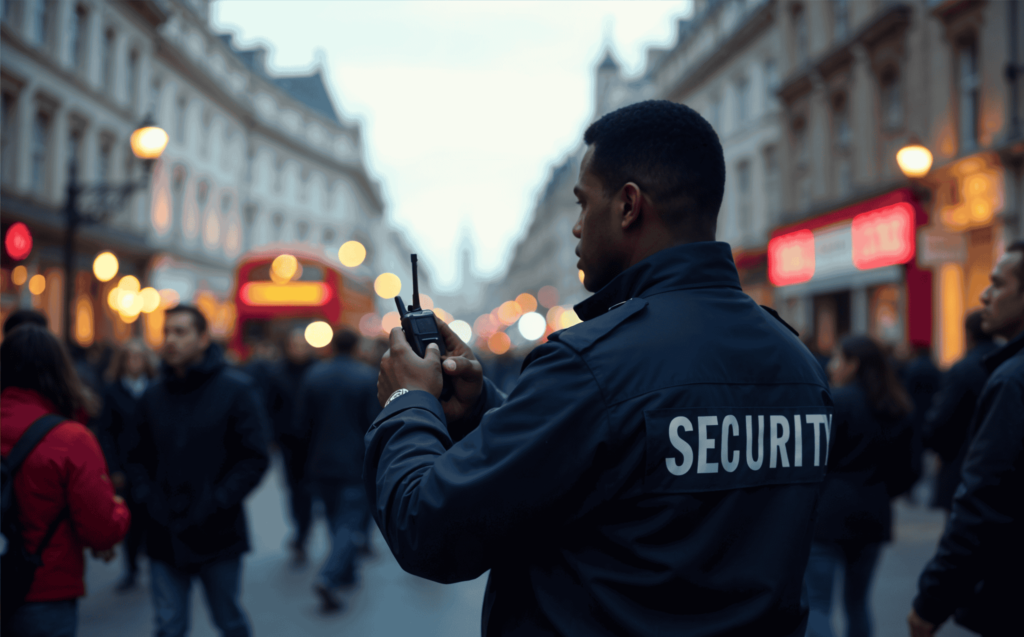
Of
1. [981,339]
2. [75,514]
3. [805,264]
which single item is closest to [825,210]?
[805,264]

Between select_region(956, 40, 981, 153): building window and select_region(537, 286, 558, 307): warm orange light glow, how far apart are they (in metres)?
58.8

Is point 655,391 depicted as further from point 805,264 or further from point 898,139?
point 805,264

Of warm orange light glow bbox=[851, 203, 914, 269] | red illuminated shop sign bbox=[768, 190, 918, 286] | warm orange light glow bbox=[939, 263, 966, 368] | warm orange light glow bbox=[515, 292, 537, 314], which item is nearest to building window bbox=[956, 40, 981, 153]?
red illuminated shop sign bbox=[768, 190, 918, 286]

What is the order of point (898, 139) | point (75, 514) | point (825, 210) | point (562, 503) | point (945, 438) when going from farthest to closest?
point (825, 210)
point (898, 139)
point (945, 438)
point (75, 514)
point (562, 503)

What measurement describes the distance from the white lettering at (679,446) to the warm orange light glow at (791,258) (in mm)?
23551

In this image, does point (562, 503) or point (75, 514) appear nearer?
point (562, 503)

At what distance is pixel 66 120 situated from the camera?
960 inches

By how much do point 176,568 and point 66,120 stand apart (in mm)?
23093

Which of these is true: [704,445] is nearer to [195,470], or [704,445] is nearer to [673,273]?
[673,273]

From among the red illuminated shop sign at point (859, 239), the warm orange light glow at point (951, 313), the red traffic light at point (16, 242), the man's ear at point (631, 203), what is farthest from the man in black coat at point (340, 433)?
the red illuminated shop sign at point (859, 239)

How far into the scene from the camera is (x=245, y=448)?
197 inches

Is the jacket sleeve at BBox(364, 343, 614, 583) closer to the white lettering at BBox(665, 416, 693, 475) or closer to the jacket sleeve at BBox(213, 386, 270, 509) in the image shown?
the white lettering at BBox(665, 416, 693, 475)

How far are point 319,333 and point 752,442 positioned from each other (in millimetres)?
17285

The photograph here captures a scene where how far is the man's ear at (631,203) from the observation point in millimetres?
1803
